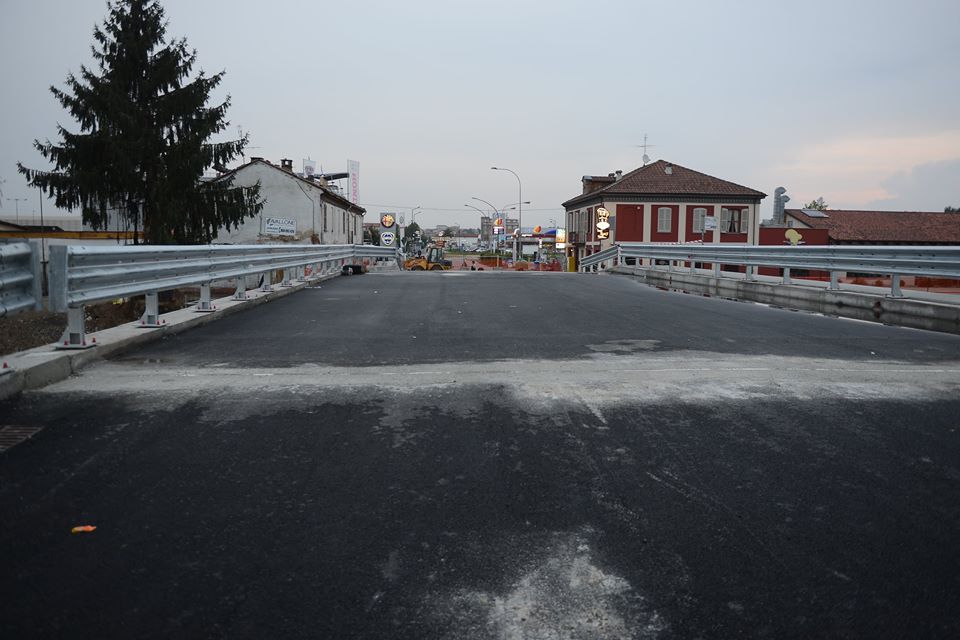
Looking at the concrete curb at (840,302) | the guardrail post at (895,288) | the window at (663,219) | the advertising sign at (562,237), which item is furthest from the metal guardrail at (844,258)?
the advertising sign at (562,237)

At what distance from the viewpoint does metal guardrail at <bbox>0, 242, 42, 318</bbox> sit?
5559 mm

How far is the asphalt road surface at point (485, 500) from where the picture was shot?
253 cm

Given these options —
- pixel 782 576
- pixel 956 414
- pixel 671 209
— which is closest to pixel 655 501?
pixel 782 576

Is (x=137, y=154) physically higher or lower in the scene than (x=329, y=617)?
higher

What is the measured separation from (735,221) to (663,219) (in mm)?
6389

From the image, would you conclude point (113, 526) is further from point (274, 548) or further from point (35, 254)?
point (35, 254)

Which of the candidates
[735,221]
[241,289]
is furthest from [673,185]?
[241,289]

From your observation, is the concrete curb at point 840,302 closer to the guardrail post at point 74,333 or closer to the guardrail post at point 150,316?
the guardrail post at point 150,316

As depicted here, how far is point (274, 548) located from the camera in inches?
118

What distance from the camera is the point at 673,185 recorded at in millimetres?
60938

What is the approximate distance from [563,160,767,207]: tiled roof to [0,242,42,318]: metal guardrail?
186 ft

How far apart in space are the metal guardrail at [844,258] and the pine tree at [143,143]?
71.0 ft

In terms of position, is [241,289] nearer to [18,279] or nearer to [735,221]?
[18,279]

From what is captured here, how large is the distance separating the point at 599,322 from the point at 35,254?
6.87 meters
